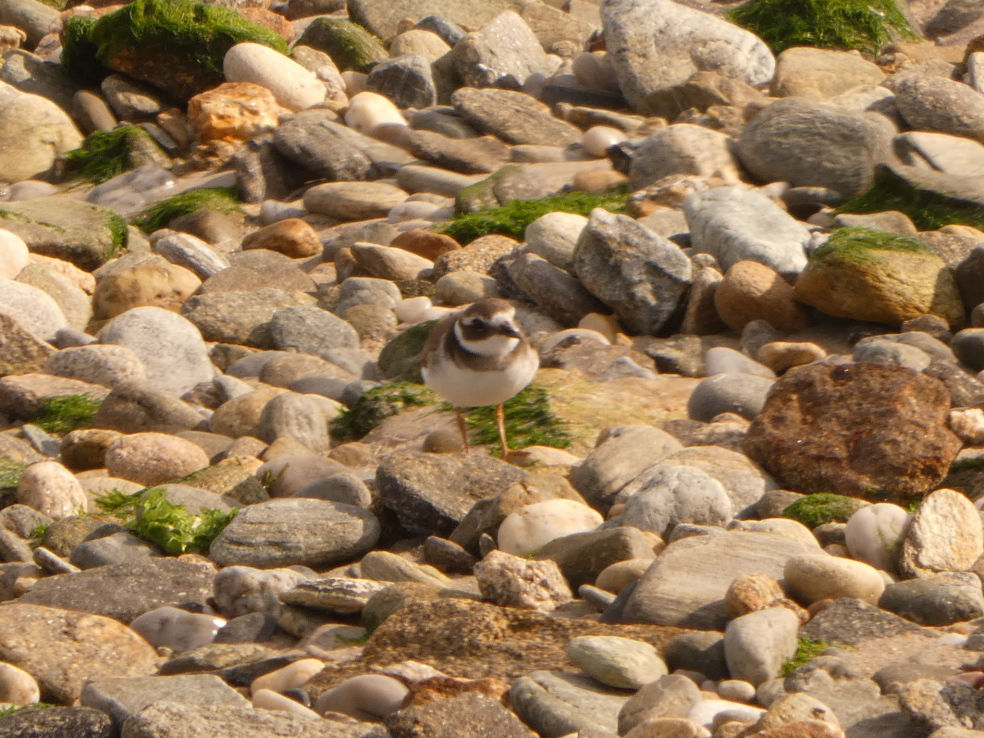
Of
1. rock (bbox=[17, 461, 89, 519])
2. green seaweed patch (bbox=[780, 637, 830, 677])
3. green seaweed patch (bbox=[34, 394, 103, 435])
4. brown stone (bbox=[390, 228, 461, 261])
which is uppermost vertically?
green seaweed patch (bbox=[780, 637, 830, 677])

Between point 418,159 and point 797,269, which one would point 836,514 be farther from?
point 418,159

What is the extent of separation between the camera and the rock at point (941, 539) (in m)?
5.46

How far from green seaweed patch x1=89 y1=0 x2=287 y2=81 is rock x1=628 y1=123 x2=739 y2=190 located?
218 inches

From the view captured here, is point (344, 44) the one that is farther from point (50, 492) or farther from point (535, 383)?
point (50, 492)

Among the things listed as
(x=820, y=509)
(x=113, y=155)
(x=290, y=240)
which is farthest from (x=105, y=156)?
(x=820, y=509)

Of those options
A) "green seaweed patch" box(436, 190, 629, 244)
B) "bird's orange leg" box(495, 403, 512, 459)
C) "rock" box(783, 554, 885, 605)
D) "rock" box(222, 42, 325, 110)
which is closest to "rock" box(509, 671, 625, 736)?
"rock" box(783, 554, 885, 605)

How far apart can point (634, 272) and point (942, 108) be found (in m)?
4.99

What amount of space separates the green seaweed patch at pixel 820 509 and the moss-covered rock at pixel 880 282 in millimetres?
3074

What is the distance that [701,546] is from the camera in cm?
528

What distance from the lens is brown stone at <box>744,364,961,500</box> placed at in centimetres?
674

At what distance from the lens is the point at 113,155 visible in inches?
602

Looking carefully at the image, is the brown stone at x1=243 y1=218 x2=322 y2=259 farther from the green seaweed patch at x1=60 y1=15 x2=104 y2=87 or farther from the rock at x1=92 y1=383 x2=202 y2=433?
the green seaweed patch at x1=60 y1=15 x2=104 y2=87

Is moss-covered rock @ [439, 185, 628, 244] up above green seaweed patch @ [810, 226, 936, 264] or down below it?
below

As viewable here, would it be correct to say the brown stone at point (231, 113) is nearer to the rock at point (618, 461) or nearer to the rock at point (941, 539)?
the rock at point (618, 461)
